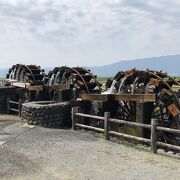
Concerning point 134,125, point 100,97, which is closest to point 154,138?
point 134,125

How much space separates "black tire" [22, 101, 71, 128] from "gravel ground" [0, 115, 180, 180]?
2.81 meters

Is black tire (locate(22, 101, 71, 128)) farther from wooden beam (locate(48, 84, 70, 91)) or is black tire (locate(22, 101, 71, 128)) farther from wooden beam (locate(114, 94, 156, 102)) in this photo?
wooden beam (locate(48, 84, 70, 91))

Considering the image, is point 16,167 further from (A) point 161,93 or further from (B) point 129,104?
(B) point 129,104

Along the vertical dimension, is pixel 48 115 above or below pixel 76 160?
above

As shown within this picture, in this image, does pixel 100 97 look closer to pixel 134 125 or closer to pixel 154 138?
pixel 134 125

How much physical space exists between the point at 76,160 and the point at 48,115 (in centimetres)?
703

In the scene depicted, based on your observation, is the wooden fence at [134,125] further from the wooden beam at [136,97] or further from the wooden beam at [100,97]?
the wooden beam at [100,97]

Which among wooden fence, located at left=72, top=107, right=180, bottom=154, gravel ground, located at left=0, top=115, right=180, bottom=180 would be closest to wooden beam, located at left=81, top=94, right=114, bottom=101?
wooden fence, located at left=72, top=107, right=180, bottom=154

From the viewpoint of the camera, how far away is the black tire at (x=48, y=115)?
58.3ft

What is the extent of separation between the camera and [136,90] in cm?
1783

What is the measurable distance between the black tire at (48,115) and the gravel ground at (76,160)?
281 cm

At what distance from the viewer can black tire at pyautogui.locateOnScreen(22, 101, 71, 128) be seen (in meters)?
17.8

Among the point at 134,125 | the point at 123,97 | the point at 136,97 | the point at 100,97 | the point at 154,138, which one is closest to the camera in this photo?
the point at 154,138

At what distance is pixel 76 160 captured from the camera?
11000mm
